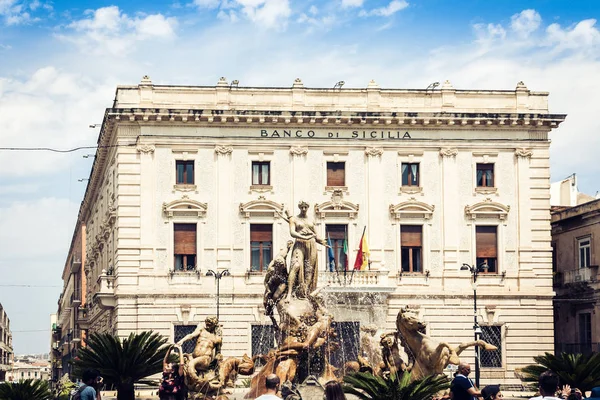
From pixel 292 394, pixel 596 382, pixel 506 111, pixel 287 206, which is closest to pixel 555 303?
pixel 506 111

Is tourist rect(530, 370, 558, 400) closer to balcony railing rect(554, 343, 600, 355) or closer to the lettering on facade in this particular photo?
the lettering on facade

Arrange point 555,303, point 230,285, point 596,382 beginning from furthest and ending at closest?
1. point 555,303
2. point 230,285
3. point 596,382

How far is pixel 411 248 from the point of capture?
51531mm

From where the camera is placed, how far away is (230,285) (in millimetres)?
50156

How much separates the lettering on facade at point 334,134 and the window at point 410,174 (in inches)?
50.5

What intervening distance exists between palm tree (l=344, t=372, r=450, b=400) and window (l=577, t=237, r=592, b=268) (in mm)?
33238

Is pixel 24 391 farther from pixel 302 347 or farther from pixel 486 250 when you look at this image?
pixel 486 250

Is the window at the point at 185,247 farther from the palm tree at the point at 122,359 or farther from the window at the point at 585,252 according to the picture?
the window at the point at 585,252

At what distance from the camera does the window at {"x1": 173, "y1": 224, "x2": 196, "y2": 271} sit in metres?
50.3

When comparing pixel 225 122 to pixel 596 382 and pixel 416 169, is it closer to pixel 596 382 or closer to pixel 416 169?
pixel 416 169

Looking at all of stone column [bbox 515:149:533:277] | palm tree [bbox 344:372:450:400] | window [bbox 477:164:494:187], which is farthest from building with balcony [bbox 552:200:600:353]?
palm tree [bbox 344:372:450:400]

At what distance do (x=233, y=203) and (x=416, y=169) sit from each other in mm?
8228

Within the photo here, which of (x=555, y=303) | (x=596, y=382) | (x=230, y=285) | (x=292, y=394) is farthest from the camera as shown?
(x=555, y=303)

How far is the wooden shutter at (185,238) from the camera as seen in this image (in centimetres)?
5031
